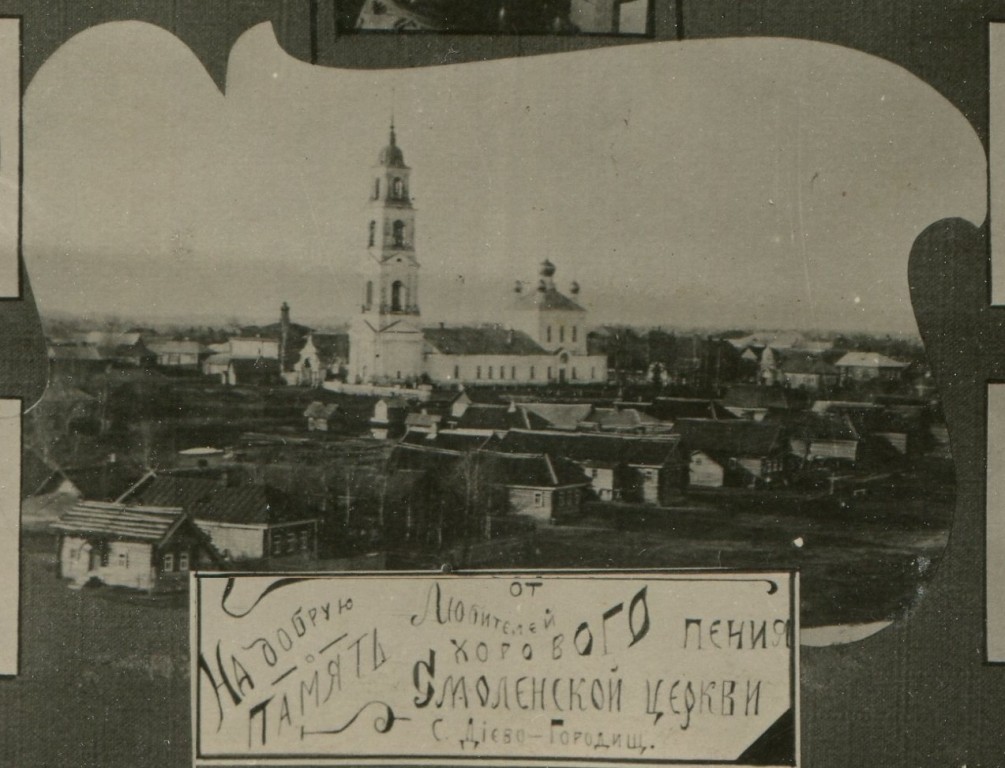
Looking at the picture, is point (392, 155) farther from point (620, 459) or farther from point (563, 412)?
point (620, 459)

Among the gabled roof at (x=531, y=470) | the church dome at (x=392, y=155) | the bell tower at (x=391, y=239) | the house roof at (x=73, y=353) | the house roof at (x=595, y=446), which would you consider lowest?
the gabled roof at (x=531, y=470)

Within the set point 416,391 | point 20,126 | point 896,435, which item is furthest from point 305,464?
point 896,435

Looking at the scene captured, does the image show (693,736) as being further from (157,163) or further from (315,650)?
(157,163)

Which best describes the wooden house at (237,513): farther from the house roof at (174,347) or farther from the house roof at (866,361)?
the house roof at (866,361)

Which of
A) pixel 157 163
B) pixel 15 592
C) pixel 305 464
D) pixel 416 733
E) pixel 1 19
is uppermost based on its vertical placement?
pixel 1 19

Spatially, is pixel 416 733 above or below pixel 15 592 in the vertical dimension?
below

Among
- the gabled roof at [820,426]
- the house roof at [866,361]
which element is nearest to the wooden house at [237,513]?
the gabled roof at [820,426]
